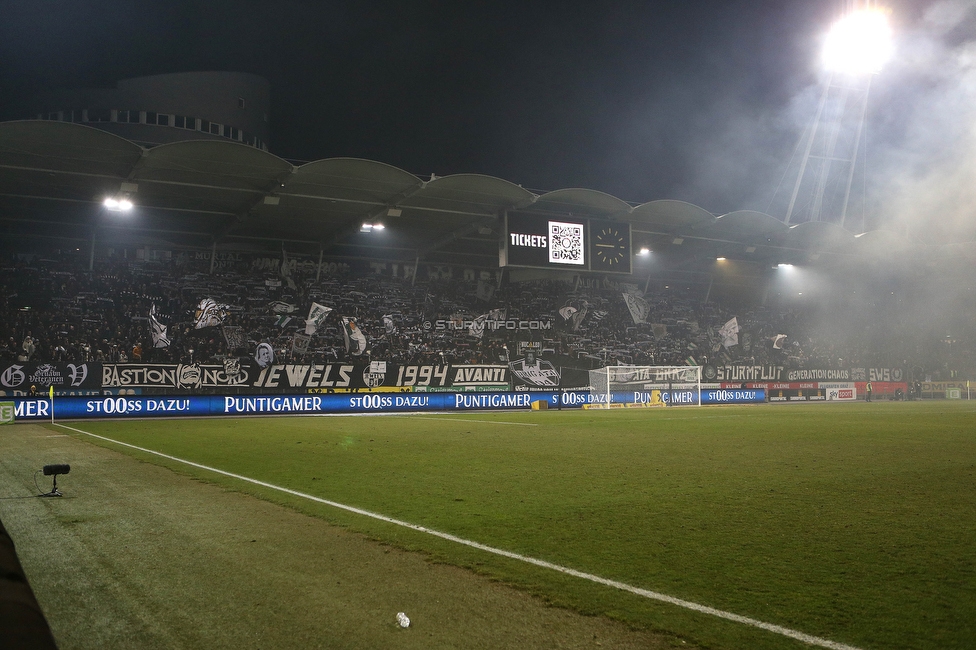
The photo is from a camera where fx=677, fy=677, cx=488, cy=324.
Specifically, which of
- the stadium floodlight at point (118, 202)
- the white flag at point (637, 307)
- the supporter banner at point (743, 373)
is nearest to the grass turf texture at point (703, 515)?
the stadium floodlight at point (118, 202)

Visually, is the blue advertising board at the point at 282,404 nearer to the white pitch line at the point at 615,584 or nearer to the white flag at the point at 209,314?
the white flag at the point at 209,314

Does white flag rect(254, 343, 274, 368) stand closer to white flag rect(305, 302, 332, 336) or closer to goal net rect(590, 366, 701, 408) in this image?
white flag rect(305, 302, 332, 336)

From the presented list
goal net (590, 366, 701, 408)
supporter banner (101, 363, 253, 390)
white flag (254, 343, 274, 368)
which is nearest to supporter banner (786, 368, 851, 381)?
goal net (590, 366, 701, 408)

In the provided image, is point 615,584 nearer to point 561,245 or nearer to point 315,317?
point 561,245

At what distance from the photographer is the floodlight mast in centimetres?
3184

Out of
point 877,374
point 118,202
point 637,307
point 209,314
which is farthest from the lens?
point 877,374

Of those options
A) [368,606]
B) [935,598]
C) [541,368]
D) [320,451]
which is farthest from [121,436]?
[541,368]

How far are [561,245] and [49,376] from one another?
22.3m

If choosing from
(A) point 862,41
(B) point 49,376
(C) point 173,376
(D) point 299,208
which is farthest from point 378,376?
(A) point 862,41

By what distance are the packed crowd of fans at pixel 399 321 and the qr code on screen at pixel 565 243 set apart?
786cm

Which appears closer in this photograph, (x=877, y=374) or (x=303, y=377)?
(x=303, y=377)

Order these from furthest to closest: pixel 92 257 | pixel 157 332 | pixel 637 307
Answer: pixel 637 307
pixel 92 257
pixel 157 332

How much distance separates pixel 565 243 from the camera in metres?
31.5

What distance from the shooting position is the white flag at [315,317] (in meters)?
36.7
